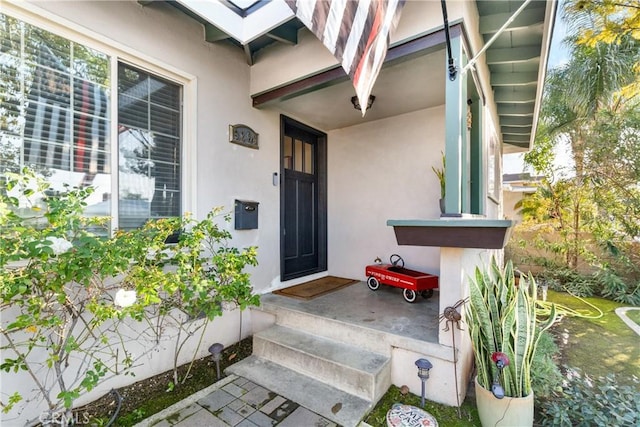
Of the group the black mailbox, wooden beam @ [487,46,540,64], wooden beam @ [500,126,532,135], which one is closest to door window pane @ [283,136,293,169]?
the black mailbox

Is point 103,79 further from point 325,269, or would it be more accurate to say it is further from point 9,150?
point 325,269

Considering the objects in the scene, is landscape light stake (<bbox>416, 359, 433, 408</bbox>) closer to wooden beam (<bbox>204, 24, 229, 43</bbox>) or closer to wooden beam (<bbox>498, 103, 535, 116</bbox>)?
wooden beam (<bbox>204, 24, 229, 43</bbox>)

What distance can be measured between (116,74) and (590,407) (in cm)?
489

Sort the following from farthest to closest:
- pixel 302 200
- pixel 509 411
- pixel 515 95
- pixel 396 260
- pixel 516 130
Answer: pixel 516 130 < pixel 302 200 < pixel 515 95 < pixel 396 260 < pixel 509 411

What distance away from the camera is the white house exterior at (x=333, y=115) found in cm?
257

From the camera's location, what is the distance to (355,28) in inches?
86.4

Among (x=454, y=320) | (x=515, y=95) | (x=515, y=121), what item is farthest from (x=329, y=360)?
(x=515, y=121)

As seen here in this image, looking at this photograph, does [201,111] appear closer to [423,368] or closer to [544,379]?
[423,368]

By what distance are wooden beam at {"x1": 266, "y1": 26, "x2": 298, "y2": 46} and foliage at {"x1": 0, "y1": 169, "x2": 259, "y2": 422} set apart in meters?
2.26

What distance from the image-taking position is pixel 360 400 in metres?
2.48

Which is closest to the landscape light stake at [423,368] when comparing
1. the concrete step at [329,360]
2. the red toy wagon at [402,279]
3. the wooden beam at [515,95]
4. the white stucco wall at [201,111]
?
the concrete step at [329,360]

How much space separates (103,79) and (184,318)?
8.42 ft

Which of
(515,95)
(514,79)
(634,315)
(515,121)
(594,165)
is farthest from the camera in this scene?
(594,165)

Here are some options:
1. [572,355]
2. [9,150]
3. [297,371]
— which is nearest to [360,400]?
[297,371]
